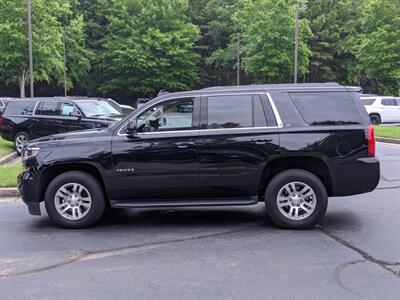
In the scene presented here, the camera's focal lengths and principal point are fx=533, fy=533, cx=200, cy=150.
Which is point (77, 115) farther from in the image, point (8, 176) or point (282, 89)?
point (282, 89)

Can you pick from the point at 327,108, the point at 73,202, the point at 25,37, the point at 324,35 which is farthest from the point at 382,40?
the point at 73,202

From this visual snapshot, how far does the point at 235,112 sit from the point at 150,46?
41824 mm

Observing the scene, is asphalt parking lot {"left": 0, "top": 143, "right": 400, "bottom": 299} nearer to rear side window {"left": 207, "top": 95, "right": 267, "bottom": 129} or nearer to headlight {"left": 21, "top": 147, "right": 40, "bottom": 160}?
headlight {"left": 21, "top": 147, "right": 40, "bottom": 160}

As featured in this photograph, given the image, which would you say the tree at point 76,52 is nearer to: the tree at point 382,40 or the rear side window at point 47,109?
the tree at point 382,40

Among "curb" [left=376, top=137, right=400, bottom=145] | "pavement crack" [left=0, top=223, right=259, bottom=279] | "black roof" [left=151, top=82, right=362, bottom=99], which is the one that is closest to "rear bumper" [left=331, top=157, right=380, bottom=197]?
"black roof" [left=151, top=82, right=362, bottom=99]

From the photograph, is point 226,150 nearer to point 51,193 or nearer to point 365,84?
point 51,193

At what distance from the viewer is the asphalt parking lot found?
477 cm

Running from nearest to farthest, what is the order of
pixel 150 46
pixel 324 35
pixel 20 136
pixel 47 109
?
pixel 47 109, pixel 20 136, pixel 150 46, pixel 324 35

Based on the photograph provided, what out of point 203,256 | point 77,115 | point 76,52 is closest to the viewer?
point 203,256

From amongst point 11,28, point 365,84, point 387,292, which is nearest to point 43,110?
point 387,292

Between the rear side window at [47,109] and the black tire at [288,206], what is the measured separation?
400 inches

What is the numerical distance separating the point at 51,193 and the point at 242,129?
2.66m

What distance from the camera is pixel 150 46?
47.6 metres

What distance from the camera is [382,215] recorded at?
297 inches
